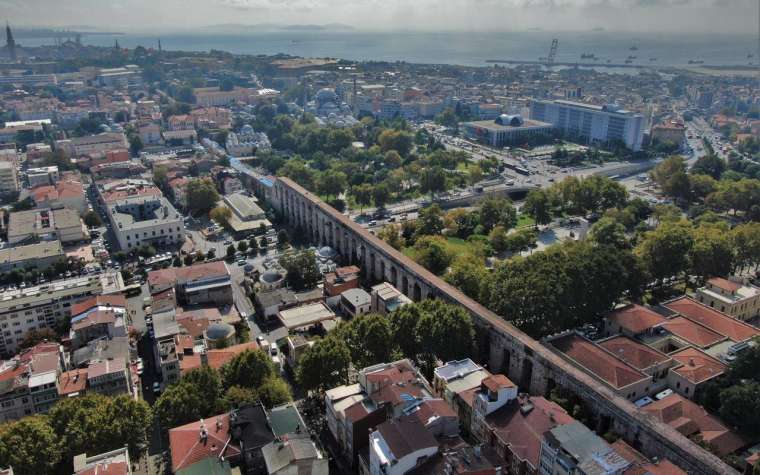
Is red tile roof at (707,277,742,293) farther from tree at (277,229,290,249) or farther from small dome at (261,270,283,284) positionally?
tree at (277,229,290,249)

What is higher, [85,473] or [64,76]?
[64,76]

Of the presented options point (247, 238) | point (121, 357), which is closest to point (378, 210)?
point (247, 238)

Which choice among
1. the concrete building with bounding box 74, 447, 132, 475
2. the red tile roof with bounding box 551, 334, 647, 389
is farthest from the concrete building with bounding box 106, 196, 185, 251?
the red tile roof with bounding box 551, 334, 647, 389

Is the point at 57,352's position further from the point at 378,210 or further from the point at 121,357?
the point at 378,210

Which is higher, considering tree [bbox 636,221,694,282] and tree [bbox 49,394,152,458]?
tree [bbox 636,221,694,282]

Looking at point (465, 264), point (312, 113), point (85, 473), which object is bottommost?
point (85, 473)

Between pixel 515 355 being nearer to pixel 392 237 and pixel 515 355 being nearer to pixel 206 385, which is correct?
pixel 206 385
